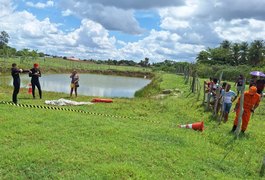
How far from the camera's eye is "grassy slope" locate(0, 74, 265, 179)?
8.50 meters

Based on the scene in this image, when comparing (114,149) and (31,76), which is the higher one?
(31,76)

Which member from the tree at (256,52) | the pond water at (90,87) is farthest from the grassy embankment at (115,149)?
the tree at (256,52)

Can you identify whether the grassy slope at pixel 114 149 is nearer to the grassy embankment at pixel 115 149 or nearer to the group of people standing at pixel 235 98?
the grassy embankment at pixel 115 149

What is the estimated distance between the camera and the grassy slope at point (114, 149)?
850 cm

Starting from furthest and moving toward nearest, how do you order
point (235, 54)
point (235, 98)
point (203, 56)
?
1. point (203, 56)
2. point (235, 54)
3. point (235, 98)

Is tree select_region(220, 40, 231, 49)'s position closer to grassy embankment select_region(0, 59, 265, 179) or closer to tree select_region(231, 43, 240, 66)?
tree select_region(231, 43, 240, 66)

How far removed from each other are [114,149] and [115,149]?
0.03 metres

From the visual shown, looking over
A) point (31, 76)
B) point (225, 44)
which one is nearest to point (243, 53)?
point (225, 44)

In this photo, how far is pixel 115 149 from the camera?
9867 millimetres

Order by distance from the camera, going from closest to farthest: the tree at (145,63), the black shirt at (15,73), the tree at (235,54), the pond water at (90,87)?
the black shirt at (15,73) → the pond water at (90,87) → the tree at (235,54) → the tree at (145,63)

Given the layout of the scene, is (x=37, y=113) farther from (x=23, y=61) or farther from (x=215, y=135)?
(x=23, y=61)

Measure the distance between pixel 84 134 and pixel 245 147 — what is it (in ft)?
17.8

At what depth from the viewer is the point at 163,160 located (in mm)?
9586

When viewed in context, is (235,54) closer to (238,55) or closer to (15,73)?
(238,55)
